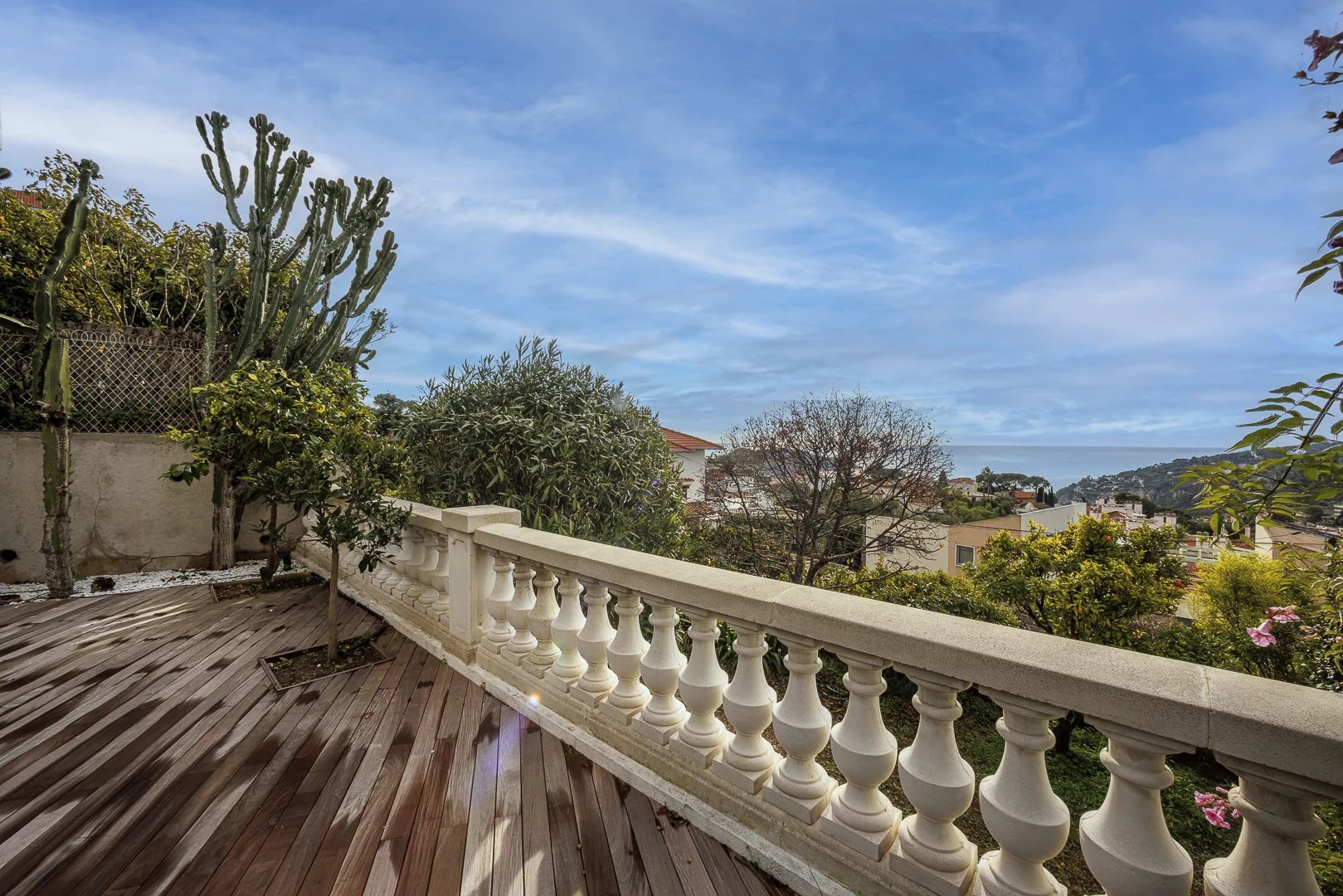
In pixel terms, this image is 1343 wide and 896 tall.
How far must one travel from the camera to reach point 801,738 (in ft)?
5.38

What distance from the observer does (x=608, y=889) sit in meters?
1.59

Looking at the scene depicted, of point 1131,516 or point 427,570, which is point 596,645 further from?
point 1131,516

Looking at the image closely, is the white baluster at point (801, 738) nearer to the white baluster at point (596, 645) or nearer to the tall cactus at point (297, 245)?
the white baluster at point (596, 645)

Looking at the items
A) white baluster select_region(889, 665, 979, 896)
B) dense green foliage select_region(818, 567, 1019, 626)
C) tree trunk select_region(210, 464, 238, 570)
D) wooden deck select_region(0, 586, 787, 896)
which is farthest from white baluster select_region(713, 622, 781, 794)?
tree trunk select_region(210, 464, 238, 570)

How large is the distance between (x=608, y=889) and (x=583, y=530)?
252 centimetres

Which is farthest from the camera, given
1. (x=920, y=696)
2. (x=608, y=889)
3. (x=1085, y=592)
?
(x=1085, y=592)

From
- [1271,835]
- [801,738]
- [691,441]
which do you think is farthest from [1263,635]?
[691,441]

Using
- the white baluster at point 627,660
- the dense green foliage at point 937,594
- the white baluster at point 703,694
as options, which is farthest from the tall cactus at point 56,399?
the dense green foliage at point 937,594

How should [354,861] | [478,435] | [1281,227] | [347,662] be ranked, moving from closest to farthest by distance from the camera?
[354,861] → [1281,227] → [347,662] → [478,435]

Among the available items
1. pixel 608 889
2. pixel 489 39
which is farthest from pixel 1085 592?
pixel 489 39

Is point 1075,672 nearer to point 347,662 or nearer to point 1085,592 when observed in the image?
point 347,662

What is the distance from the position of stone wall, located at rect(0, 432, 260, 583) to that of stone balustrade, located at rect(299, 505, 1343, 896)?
6746 mm

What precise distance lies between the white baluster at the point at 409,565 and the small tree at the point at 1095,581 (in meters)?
6.50

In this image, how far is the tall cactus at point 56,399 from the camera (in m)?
5.40
